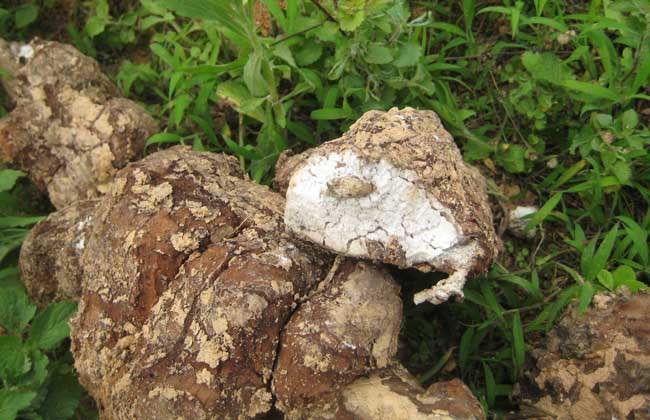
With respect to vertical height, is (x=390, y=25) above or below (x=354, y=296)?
above

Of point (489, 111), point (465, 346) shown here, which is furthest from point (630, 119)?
point (465, 346)

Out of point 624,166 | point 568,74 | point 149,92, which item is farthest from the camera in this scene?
point 149,92

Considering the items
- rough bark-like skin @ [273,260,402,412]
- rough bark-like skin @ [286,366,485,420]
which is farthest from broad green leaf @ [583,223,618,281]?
rough bark-like skin @ [273,260,402,412]

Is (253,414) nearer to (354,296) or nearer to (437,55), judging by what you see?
(354,296)

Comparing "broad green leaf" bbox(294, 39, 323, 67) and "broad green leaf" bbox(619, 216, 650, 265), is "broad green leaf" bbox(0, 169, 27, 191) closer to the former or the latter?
"broad green leaf" bbox(294, 39, 323, 67)

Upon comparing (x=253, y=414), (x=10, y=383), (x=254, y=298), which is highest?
(x=254, y=298)

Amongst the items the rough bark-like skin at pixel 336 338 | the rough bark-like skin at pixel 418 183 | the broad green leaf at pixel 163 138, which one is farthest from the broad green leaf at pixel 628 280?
the broad green leaf at pixel 163 138

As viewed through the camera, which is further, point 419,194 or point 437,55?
point 437,55

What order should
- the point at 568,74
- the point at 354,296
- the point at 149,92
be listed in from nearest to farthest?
the point at 354,296 < the point at 568,74 < the point at 149,92

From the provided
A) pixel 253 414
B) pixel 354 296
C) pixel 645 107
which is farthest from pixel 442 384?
pixel 645 107
